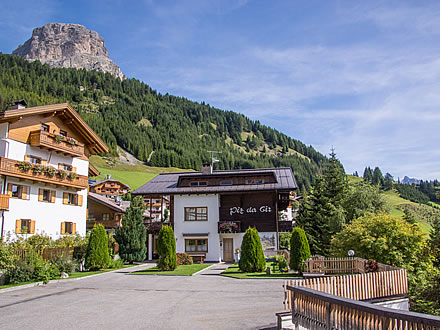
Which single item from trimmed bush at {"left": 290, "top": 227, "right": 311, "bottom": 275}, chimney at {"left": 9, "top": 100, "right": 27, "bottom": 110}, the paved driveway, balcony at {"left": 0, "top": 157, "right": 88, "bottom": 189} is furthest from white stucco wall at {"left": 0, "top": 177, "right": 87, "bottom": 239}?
trimmed bush at {"left": 290, "top": 227, "right": 311, "bottom": 275}

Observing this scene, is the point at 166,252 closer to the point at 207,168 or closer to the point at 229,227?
the point at 229,227

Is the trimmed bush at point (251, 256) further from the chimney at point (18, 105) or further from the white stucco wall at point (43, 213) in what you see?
the chimney at point (18, 105)

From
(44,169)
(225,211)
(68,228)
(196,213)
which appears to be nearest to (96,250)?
(68,228)

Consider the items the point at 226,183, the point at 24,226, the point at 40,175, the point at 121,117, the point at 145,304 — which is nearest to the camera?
the point at 145,304

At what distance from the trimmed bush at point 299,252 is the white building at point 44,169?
18.0m

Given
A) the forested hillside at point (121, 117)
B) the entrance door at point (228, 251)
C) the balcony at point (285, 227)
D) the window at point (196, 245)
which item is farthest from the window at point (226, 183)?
the forested hillside at point (121, 117)

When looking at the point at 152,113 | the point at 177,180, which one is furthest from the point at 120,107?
the point at 177,180

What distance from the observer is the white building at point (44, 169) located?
25906 millimetres

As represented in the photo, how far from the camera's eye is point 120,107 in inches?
7136

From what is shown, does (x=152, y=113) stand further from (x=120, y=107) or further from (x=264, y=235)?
(x=264, y=235)

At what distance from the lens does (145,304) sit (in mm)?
13781

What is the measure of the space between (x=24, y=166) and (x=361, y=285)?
75.2 ft

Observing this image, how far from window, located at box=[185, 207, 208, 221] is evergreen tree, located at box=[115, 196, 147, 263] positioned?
18.1 feet

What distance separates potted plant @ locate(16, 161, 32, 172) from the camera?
25859 millimetres
